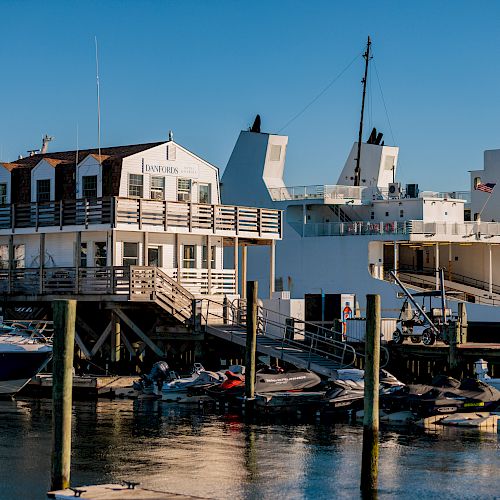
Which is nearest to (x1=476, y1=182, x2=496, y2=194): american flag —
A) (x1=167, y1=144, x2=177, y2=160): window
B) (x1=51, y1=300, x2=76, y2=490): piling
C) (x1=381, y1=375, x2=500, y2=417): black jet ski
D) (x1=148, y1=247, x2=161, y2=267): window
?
(x1=167, y1=144, x2=177, y2=160): window

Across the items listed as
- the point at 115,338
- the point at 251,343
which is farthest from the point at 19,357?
the point at 251,343

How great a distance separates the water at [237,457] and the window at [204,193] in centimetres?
1352

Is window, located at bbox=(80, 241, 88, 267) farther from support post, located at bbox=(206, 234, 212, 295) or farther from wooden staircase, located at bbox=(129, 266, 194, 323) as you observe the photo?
support post, located at bbox=(206, 234, 212, 295)

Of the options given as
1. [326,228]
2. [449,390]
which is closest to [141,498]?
[449,390]

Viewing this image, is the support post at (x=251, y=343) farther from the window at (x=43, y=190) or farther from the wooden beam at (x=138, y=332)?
the window at (x=43, y=190)

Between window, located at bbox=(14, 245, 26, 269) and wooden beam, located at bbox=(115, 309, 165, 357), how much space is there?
19.3 feet

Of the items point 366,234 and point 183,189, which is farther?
point 366,234

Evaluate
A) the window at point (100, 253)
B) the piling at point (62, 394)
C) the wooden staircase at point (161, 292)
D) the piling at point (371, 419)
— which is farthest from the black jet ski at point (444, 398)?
the piling at point (62, 394)

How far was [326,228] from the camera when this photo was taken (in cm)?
5534

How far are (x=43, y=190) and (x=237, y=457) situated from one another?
2202cm

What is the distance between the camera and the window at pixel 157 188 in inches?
1706

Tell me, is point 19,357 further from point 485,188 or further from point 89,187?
point 485,188

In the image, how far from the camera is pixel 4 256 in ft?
147

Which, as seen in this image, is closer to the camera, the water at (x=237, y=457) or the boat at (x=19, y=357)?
the water at (x=237, y=457)
